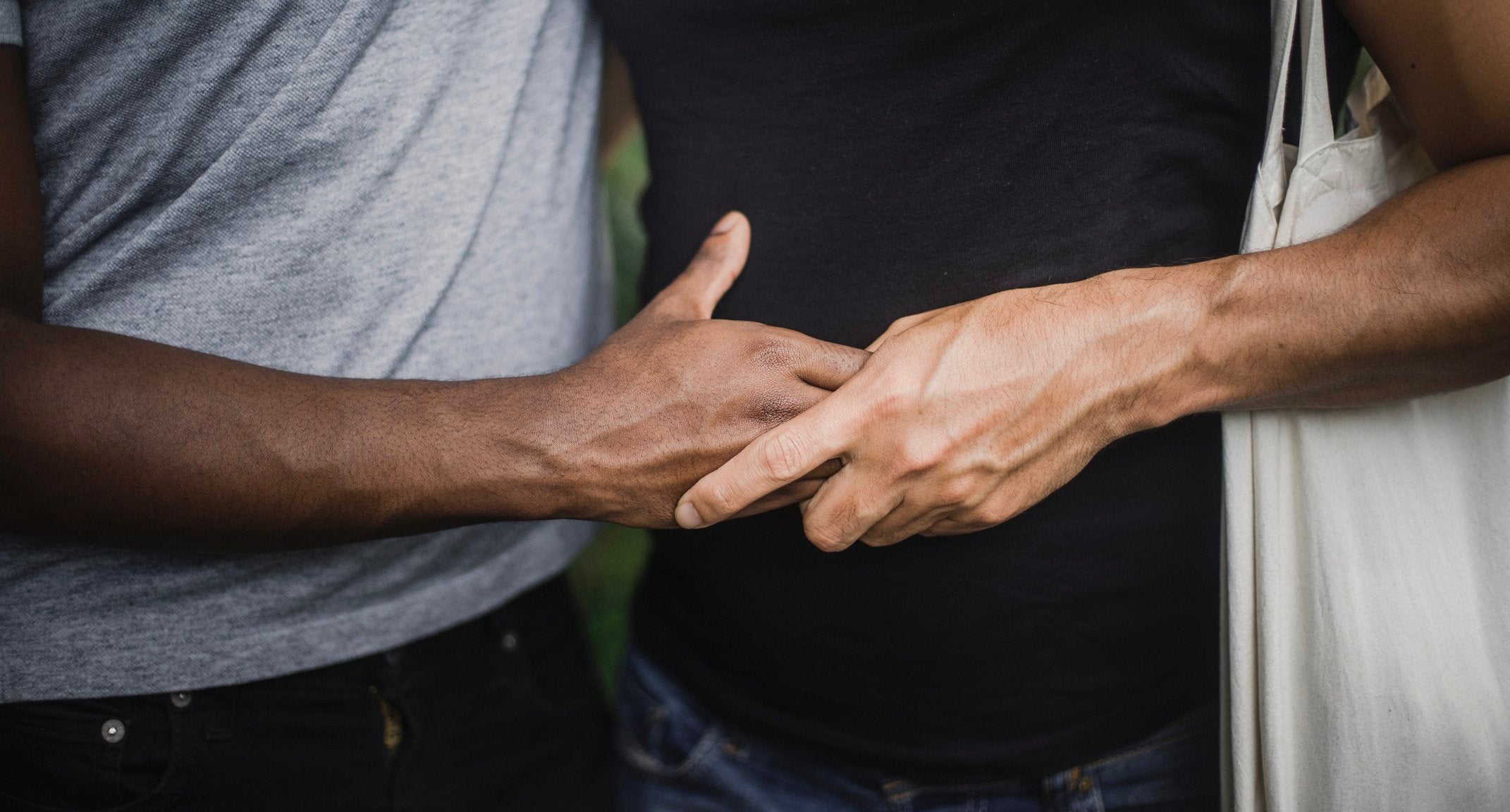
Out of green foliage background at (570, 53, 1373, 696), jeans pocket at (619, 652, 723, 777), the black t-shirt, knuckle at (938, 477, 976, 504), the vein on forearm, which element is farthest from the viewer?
green foliage background at (570, 53, 1373, 696)

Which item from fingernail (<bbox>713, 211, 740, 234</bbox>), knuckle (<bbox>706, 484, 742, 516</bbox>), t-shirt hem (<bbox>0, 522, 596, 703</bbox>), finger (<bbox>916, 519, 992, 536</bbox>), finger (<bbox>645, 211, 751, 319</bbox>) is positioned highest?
fingernail (<bbox>713, 211, 740, 234</bbox>)

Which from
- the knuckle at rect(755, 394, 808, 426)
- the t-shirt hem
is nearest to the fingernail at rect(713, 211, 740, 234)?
the knuckle at rect(755, 394, 808, 426)

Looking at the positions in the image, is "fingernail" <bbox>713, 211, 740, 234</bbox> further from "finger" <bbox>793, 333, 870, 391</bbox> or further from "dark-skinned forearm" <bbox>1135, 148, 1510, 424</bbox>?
"dark-skinned forearm" <bbox>1135, 148, 1510, 424</bbox>

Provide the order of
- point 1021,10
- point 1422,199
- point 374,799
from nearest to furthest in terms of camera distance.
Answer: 1. point 1422,199
2. point 1021,10
3. point 374,799

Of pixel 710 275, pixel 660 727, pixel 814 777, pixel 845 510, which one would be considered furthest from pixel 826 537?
pixel 660 727

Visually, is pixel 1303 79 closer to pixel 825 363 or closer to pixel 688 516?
pixel 825 363

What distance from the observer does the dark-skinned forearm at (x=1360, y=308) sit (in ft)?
3.12

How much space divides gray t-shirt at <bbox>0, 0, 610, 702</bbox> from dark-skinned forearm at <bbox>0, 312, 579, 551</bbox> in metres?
0.16

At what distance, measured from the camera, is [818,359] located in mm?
1101

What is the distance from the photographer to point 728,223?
1328 millimetres

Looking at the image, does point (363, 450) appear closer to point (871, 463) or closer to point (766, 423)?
point (766, 423)

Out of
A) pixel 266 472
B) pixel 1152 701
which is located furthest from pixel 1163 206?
pixel 266 472

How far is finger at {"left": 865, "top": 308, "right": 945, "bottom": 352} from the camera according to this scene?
3.59 feet

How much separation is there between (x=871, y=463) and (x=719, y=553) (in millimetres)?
427
